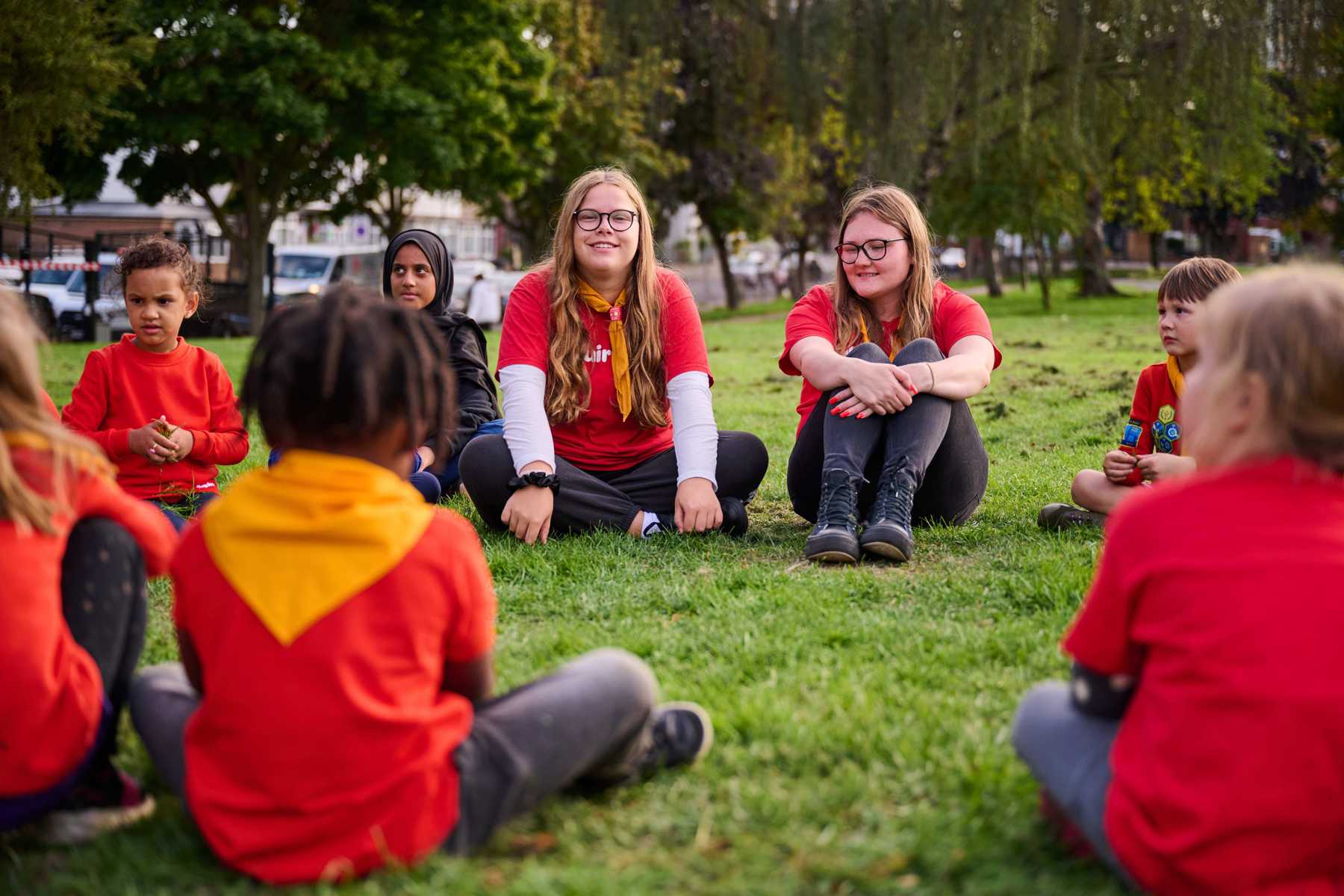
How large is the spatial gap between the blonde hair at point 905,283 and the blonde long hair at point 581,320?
0.74m

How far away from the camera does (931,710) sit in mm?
3197

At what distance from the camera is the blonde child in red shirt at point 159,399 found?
496 cm

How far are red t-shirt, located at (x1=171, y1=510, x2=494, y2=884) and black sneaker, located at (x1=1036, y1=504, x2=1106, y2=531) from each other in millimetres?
3619

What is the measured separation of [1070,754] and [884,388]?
7.90 feet

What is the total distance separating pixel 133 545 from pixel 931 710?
186 centimetres

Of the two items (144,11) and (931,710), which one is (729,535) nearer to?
(931,710)

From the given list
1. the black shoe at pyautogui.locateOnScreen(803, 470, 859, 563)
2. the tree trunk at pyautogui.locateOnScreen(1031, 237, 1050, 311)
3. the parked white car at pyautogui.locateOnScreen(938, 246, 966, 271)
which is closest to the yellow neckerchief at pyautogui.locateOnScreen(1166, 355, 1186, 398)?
the black shoe at pyautogui.locateOnScreen(803, 470, 859, 563)

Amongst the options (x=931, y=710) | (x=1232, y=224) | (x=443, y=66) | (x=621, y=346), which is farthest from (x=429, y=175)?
(x=1232, y=224)

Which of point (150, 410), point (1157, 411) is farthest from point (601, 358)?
point (1157, 411)

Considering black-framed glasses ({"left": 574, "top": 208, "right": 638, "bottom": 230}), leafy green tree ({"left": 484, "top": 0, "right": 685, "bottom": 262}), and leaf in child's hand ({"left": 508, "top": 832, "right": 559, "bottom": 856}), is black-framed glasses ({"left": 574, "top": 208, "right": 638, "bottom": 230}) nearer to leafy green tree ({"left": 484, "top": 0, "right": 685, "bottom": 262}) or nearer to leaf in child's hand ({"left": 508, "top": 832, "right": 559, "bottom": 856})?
leaf in child's hand ({"left": 508, "top": 832, "right": 559, "bottom": 856})

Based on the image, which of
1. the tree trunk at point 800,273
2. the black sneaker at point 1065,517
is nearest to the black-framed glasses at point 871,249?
the black sneaker at point 1065,517

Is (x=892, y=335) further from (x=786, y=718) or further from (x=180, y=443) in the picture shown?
(x=180, y=443)

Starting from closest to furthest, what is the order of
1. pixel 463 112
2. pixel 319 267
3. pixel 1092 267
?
pixel 463 112, pixel 319 267, pixel 1092 267

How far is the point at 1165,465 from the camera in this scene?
186 inches
